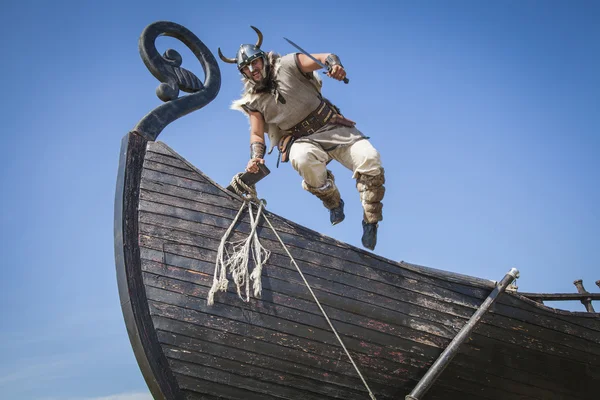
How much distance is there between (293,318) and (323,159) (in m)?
1.28

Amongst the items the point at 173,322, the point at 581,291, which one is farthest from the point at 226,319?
the point at 581,291

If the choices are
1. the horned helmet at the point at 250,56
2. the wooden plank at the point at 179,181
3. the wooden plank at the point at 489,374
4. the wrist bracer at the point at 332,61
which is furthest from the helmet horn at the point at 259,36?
the wooden plank at the point at 489,374

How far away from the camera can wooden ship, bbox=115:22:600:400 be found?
300 cm

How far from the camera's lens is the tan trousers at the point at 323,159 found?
152 inches

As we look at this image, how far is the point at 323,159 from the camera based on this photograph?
3.96 meters

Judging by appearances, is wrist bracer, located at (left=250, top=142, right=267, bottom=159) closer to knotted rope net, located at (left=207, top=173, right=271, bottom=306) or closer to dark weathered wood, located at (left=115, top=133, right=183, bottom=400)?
knotted rope net, located at (left=207, top=173, right=271, bottom=306)

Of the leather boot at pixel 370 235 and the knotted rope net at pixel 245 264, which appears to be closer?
the knotted rope net at pixel 245 264

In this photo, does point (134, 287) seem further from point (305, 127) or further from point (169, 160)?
point (305, 127)

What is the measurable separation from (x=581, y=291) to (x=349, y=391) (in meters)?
2.21

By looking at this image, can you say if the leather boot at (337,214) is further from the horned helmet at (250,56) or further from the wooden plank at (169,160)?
the wooden plank at (169,160)

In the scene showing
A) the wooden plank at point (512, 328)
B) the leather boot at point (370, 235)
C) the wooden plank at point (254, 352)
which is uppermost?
the leather boot at point (370, 235)

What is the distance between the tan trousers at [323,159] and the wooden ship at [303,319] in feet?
2.26

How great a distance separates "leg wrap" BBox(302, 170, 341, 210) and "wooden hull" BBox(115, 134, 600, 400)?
774 mm

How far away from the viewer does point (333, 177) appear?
13.7 feet
